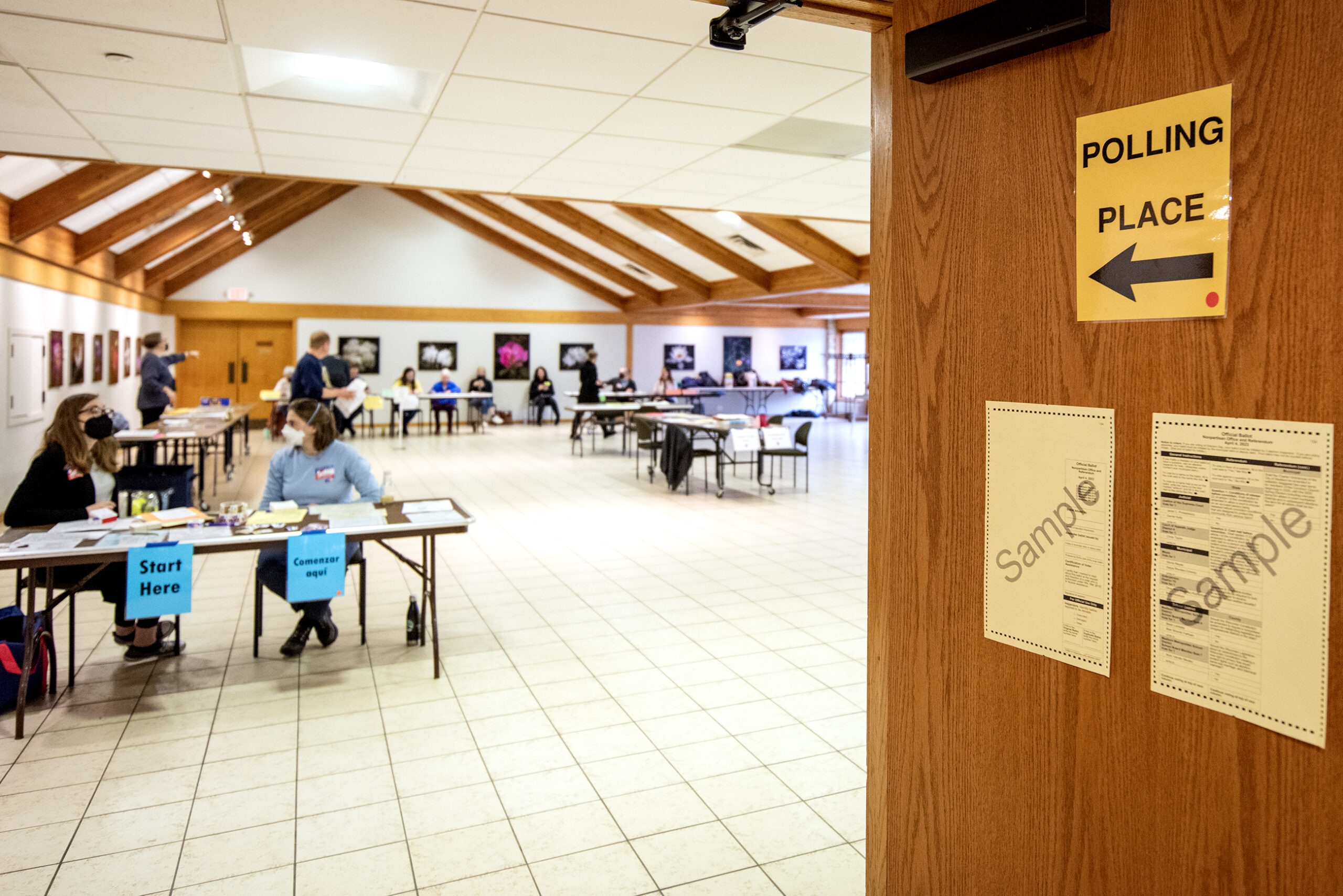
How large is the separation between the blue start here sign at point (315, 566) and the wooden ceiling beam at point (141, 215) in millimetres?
7646

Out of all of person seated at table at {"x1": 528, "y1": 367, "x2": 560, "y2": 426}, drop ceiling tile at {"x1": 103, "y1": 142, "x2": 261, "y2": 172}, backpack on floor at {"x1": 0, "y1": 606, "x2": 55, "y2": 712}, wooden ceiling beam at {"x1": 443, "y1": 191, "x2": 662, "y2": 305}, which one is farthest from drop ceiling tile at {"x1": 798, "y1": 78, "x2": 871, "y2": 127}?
person seated at table at {"x1": 528, "y1": 367, "x2": 560, "y2": 426}

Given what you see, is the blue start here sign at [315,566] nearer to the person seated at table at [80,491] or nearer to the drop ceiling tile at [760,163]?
the person seated at table at [80,491]

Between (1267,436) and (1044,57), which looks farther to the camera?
(1044,57)

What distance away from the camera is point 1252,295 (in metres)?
1.18

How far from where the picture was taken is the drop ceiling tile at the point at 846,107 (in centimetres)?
391

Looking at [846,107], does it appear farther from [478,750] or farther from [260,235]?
Result: [260,235]

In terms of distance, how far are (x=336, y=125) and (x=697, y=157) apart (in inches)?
82.3

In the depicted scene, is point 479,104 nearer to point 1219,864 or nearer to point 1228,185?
point 1228,185

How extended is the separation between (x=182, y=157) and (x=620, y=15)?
3458mm

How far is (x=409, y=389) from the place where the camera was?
598 inches

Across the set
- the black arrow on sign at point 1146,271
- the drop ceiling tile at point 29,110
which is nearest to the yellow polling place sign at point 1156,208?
the black arrow on sign at point 1146,271

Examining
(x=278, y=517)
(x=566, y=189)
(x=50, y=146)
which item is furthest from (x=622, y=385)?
(x=278, y=517)

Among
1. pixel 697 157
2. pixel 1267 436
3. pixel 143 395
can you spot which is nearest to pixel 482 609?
pixel 697 157

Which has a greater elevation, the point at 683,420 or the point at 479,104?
the point at 479,104
